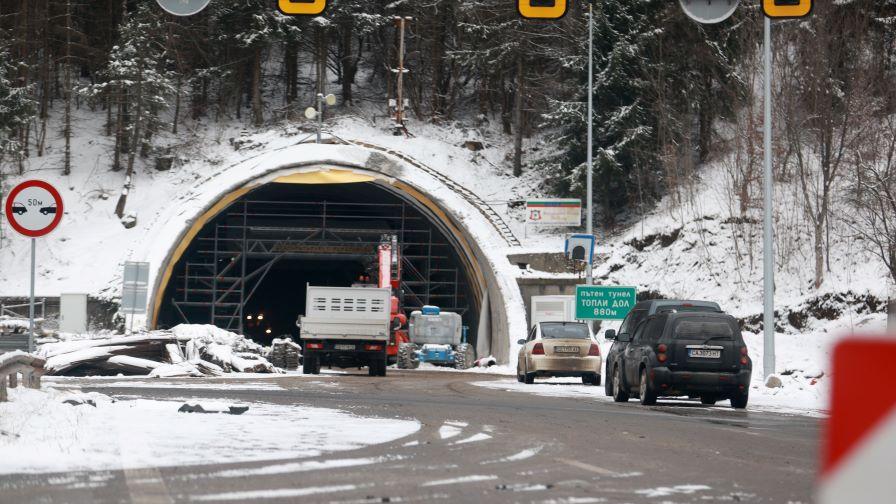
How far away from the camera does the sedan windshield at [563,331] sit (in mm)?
31078

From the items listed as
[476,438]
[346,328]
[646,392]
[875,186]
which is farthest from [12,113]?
[476,438]

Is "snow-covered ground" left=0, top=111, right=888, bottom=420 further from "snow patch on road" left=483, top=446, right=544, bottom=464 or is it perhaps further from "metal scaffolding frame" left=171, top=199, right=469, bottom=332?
"snow patch on road" left=483, top=446, right=544, bottom=464

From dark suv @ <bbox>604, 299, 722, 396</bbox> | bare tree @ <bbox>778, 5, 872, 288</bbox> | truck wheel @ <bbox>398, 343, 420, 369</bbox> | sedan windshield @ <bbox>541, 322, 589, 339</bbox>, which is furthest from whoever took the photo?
truck wheel @ <bbox>398, 343, 420, 369</bbox>

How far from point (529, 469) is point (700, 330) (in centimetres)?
1171

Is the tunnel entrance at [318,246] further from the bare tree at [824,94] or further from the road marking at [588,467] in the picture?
the road marking at [588,467]

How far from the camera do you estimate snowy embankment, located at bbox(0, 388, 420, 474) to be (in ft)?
32.1

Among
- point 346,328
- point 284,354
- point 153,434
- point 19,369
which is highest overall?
point 346,328

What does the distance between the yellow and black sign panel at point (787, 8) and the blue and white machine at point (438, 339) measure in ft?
115

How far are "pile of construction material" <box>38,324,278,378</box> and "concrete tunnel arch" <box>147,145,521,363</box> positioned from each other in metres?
13.0

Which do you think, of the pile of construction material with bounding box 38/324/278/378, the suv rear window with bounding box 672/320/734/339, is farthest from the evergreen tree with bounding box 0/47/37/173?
the suv rear window with bounding box 672/320/734/339

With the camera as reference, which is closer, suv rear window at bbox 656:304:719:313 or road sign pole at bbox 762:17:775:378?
suv rear window at bbox 656:304:719:313

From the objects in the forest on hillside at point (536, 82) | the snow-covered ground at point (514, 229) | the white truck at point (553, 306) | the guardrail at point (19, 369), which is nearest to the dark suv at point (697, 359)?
the snow-covered ground at point (514, 229)

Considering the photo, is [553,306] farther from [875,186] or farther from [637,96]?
[637,96]

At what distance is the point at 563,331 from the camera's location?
103 ft
